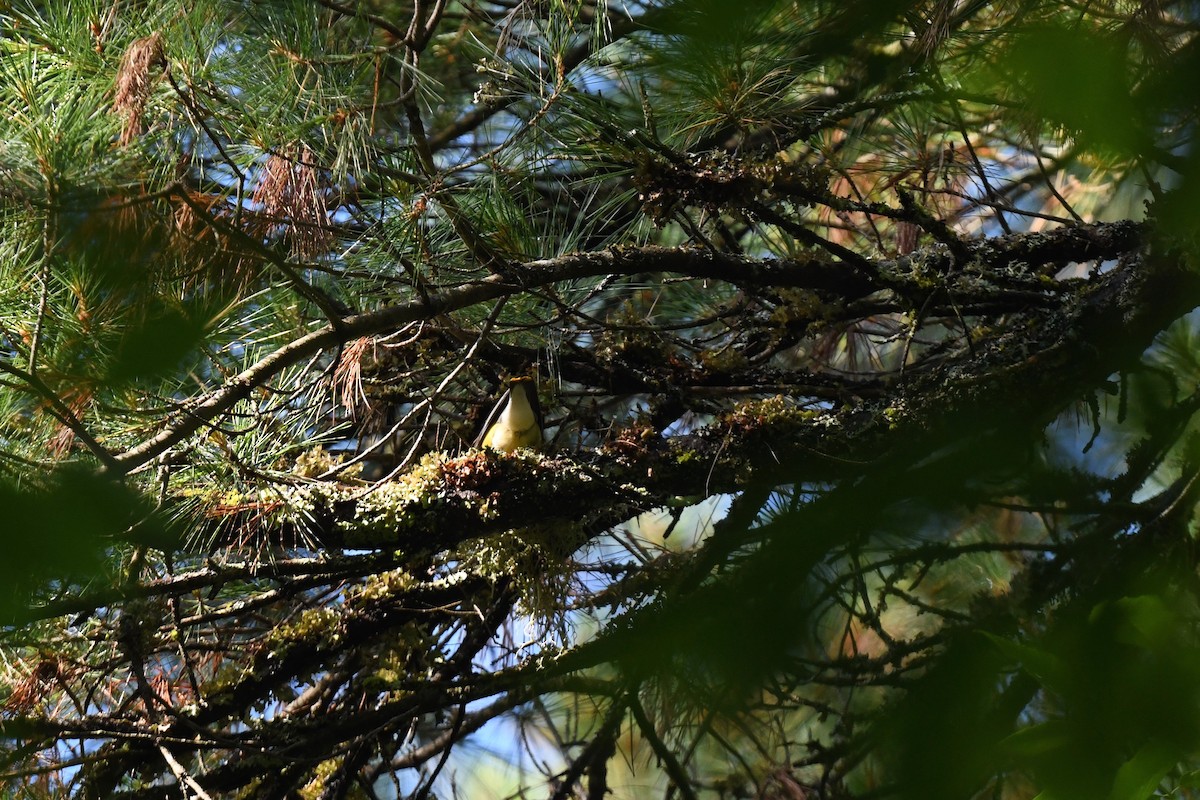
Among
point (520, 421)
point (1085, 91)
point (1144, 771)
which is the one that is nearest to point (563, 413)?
point (520, 421)

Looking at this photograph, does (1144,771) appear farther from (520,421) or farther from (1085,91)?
(520,421)

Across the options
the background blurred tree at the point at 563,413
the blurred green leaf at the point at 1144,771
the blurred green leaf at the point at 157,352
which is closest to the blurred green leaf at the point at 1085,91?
the background blurred tree at the point at 563,413

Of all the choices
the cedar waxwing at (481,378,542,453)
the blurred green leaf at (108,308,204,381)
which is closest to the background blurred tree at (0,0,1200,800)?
the blurred green leaf at (108,308,204,381)

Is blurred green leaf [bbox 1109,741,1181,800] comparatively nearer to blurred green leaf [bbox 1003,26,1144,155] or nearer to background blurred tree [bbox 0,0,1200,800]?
background blurred tree [bbox 0,0,1200,800]

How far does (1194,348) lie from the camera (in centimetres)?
219

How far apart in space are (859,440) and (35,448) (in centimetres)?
151

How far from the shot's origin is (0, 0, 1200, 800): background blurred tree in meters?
0.82

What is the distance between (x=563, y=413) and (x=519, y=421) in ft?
1.83

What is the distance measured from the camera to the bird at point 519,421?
2.11 meters

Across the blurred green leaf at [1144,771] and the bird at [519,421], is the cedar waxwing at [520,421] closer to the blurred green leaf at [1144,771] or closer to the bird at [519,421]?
the bird at [519,421]

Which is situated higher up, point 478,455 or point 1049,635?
point 478,455

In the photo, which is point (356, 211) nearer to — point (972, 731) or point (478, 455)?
point (478, 455)

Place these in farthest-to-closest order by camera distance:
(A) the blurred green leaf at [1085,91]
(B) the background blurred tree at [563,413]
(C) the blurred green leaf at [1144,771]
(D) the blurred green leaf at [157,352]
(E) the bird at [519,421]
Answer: (E) the bird at [519,421] → (B) the background blurred tree at [563,413] → (D) the blurred green leaf at [157,352] → (C) the blurred green leaf at [1144,771] → (A) the blurred green leaf at [1085,91]

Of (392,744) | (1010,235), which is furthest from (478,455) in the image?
(1010,235)
